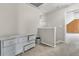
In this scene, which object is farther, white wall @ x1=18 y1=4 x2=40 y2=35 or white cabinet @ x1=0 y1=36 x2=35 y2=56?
white wall @ x1=18 y1=4 x2=40 y2=35

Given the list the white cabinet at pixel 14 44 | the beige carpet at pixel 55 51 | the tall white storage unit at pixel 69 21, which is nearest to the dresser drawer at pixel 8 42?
the white cabinet at pixel 14 44

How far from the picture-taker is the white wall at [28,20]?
165 centimetres

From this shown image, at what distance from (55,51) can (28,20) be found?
1.87 feet

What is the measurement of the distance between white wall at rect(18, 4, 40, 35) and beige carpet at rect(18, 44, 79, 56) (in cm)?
25

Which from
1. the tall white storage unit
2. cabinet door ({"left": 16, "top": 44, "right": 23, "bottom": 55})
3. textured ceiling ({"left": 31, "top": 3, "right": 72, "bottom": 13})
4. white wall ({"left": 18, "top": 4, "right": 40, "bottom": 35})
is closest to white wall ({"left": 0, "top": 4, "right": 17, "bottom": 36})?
white wall ({"left": 18, "top": 4, "right": 40, "bottom": 35})

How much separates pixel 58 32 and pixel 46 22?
0.21 meters

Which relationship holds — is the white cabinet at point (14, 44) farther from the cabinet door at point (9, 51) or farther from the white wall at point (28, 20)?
the white wall at point (28, 20)

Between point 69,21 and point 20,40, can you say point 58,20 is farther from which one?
point 20,40

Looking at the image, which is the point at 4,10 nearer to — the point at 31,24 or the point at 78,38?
the point at 31,24

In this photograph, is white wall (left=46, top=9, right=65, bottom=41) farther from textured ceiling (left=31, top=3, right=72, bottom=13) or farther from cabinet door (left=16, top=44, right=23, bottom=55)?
cabinet door (left=16, top=44, right=23, bottom=55)

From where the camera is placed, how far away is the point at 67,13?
1.62m

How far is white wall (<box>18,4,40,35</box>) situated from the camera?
165 cm

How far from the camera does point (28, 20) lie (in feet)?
5.58

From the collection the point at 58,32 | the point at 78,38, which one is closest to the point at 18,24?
the point at 58,32
